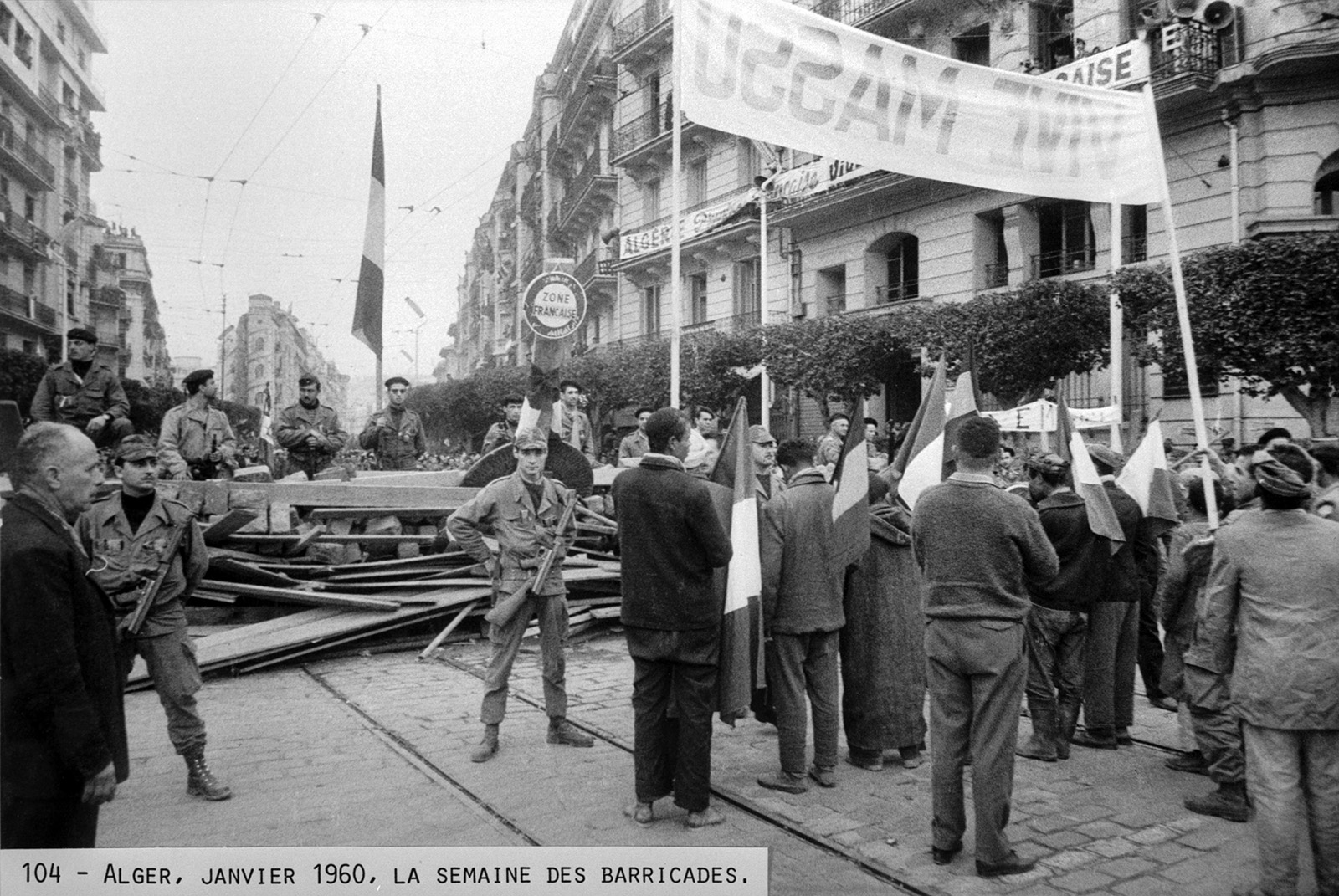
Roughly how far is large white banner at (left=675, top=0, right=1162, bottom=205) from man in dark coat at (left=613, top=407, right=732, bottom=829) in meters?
2.22

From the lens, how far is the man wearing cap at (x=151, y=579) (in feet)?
15.0

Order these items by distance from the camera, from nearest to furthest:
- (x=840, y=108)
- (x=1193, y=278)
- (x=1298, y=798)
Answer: (x=1298, y=798)
(x=840, y=108)
(x=1193, y=278)

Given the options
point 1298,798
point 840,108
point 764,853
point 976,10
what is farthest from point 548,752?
point 976,10

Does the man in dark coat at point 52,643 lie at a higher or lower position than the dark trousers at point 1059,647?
higher

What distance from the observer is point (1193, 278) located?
1270 centimetres

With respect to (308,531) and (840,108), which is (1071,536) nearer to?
(840,108)

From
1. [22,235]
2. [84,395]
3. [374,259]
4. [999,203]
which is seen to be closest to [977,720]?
[374,259]

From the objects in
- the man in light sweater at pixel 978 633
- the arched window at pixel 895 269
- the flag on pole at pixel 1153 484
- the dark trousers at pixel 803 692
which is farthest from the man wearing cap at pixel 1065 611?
the arched window at pixel 895 269

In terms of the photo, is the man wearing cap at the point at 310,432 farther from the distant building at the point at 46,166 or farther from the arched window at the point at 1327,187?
the arched window at the point at 1327,187

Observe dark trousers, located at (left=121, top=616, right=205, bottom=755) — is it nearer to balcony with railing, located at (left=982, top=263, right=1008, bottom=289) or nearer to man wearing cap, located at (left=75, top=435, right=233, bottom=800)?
man wearing cap, located at (left=75, top=435, right=233, bottom=800)

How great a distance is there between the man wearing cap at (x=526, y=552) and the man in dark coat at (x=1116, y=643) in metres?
2.89

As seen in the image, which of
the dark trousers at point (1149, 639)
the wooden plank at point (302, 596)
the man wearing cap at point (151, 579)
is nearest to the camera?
the man wearing cap at point (151, 579)

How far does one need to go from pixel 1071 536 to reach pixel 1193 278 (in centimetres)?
906

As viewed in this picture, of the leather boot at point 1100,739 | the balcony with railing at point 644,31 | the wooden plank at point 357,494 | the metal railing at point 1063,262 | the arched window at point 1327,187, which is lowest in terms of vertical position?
the leather boot at point 1100,739
